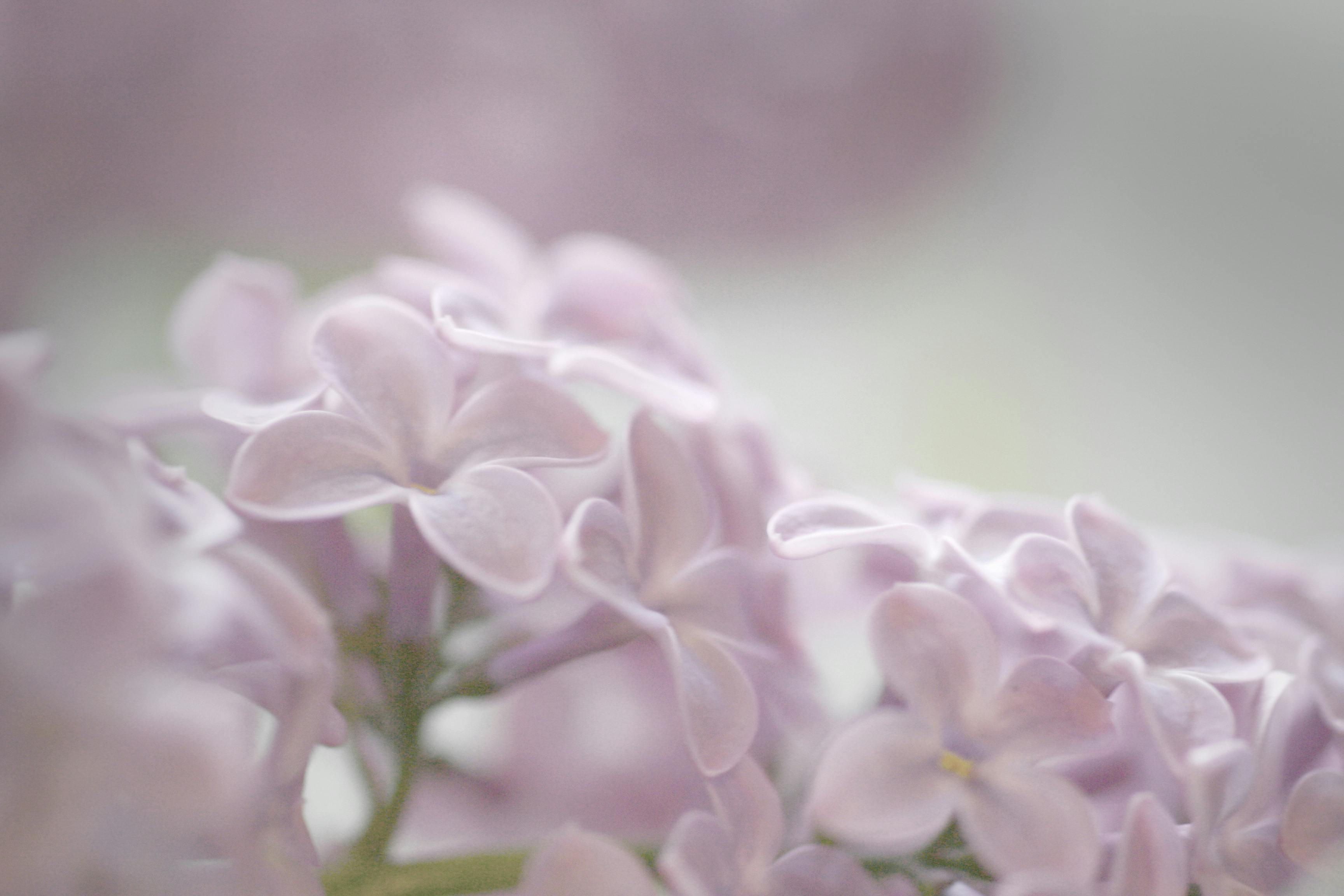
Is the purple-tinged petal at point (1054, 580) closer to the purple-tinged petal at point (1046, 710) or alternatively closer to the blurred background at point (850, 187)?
the purple-tinged petal at point (1046, 710)

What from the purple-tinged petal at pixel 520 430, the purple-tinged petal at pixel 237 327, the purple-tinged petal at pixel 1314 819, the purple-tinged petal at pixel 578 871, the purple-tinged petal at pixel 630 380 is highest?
the purple-tinged petal at pixel 630 380

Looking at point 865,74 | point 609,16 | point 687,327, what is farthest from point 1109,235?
point 687,327

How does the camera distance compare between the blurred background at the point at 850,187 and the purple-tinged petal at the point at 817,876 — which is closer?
the purple-tinged petal at the point at 817,876

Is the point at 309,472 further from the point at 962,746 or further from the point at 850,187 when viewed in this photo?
the point at 850,187

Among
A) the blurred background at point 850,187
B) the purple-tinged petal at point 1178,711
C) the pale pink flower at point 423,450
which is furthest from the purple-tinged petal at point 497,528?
the blurred background at point 850,187

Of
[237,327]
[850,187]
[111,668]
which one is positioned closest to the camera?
[111,668]

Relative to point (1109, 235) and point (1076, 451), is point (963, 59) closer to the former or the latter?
point (1109, 235)

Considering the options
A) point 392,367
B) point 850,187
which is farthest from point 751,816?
point 850,187

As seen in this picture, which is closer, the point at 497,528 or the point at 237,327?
the point at 497,528
